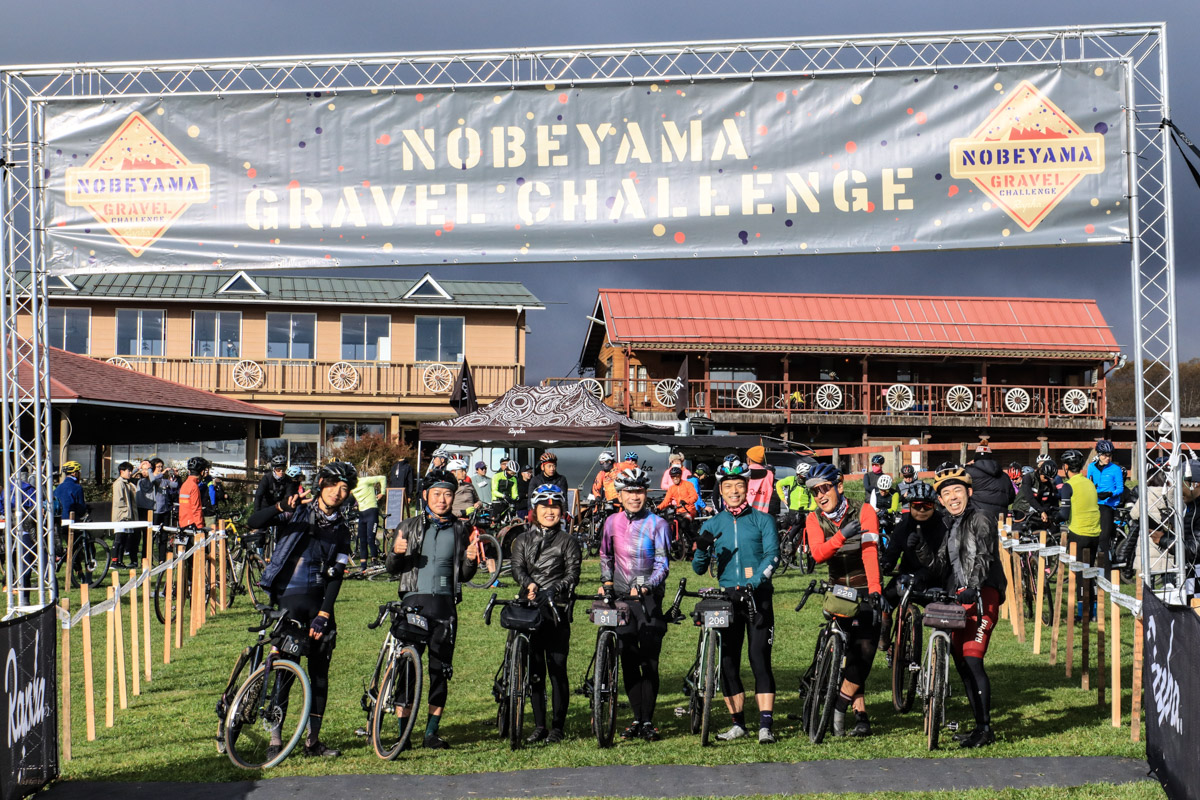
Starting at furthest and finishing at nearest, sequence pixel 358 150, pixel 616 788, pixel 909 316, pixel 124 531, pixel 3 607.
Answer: pixel 909 316
pixel 124 531
pixel 3 607
pixel 358 150
pixel 616 788

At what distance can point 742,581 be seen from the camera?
7.85 m

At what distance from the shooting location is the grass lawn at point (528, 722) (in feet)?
24.0

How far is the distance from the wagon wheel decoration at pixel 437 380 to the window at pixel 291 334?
4182 millimetres

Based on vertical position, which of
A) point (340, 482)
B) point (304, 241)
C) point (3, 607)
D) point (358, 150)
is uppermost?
point (358, 150)

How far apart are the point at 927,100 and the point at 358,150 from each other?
13.3 ft

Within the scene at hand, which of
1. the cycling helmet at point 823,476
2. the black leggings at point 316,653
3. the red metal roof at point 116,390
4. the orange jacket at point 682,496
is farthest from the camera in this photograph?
the red metal roof at point 116,390

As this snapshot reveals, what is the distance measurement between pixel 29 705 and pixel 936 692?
5.57 m

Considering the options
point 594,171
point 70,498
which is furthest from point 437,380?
point 594,171

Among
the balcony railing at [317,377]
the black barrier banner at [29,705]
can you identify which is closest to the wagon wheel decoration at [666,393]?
the balcony railing at [317,377]

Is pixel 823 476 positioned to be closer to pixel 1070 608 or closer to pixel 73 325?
pixel 1070 608

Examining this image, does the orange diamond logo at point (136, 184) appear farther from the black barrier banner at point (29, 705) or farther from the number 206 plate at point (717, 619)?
the number 206 plate at point (717, 619)

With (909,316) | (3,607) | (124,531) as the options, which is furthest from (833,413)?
(3,607)

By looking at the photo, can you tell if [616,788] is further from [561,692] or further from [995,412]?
[995,412]

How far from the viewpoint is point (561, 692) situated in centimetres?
796
